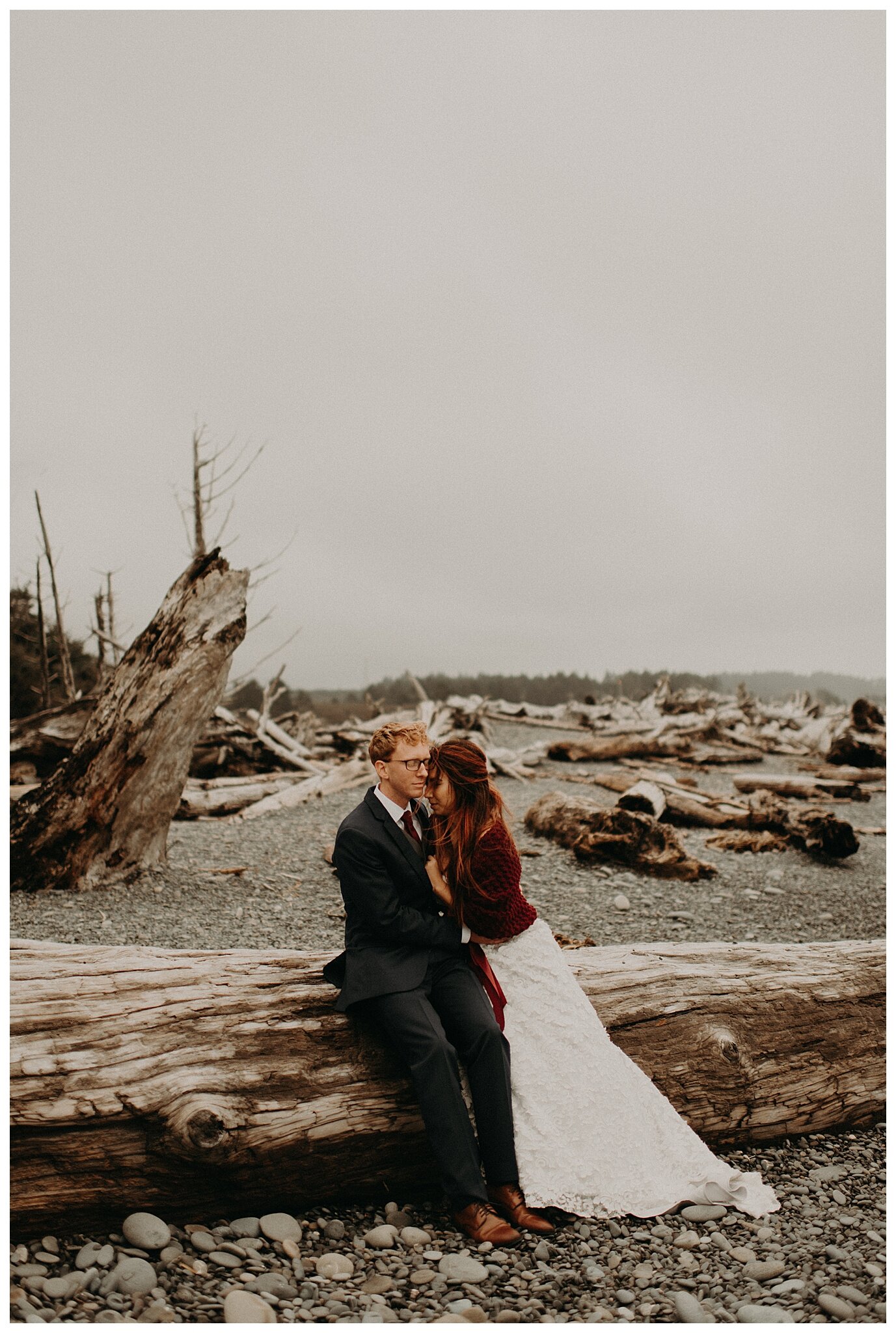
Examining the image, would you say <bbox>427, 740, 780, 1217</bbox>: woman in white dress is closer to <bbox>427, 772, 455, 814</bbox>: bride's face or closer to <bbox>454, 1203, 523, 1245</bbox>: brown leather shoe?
<bbox>427, 772, 455, 814</bbox>: bride's face

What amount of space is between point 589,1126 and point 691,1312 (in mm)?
847

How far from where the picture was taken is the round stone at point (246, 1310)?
137 inches

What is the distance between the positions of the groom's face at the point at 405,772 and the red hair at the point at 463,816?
11cm

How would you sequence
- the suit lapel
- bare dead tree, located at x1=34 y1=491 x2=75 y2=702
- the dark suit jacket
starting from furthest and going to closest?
bare dead tree, located at x1=34 y1=491 x2=75 y2=702, the suit lapel, the dark suit jacket

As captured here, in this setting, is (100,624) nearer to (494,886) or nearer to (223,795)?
(223,795)

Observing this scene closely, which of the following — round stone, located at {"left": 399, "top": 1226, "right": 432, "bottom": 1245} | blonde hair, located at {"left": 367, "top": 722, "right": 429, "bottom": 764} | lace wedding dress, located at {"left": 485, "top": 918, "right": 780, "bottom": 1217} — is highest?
blonde hair, located at {"left": 367, "top": 722, "right": 429, "bottom": 764}

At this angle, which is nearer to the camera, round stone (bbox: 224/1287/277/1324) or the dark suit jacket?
round stone (bbox: 224/1287/277/1324)

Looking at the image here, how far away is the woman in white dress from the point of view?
423cm

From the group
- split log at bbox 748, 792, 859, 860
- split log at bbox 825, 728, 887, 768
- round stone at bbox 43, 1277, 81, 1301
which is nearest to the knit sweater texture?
round stone at bbox 43, 1277, 81, 1301

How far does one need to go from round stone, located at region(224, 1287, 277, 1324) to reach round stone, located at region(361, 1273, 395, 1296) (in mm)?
393

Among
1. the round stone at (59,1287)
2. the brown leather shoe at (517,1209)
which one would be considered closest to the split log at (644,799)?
the brown leather shoe at (517,1209)

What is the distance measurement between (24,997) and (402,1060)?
1919 mm

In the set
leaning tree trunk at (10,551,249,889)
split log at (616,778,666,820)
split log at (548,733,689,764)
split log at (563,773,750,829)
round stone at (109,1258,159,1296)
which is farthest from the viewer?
split log at (548,733,689,764)

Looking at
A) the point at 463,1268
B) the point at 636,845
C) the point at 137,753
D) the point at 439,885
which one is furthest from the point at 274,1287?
the point at 636,845
